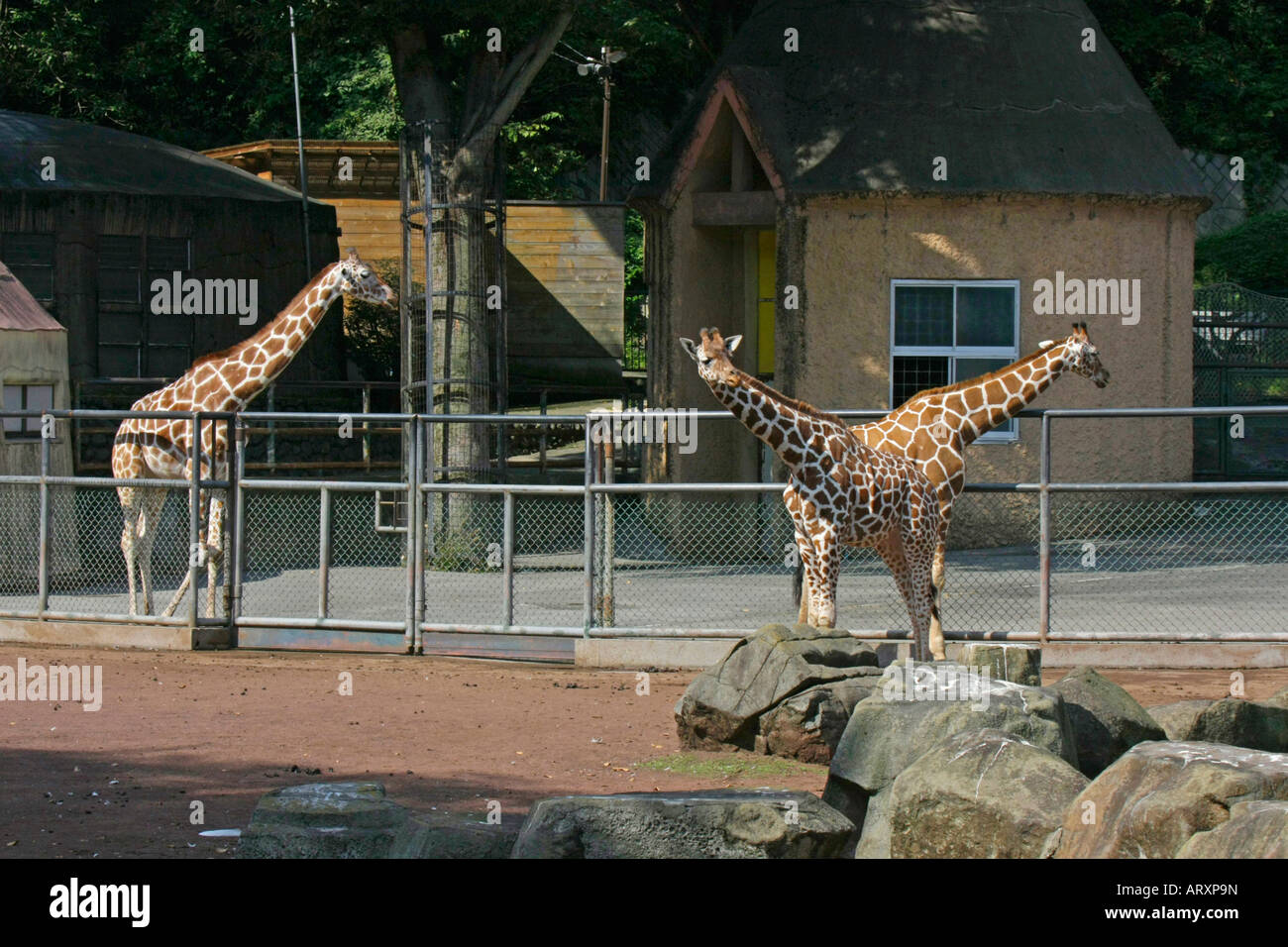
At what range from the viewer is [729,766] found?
9344 mm

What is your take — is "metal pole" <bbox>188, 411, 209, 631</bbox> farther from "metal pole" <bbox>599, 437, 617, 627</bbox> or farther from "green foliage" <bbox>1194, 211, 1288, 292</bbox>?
"green foliage" <bbox>1194, 211, 1288, 292</bbox>

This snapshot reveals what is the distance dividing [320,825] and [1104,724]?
419 cm

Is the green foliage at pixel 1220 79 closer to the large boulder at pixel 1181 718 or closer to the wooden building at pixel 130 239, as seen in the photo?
the wooden building at pixel 130 239

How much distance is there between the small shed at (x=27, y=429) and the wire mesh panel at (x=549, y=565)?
4.34 metres

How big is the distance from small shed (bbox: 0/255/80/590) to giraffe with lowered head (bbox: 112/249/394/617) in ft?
4.44

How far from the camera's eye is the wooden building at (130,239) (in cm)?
2284

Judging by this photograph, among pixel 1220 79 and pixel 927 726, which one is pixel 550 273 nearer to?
pixel 1220 79

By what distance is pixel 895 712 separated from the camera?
8141 mm

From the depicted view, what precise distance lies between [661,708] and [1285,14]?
2760 cm

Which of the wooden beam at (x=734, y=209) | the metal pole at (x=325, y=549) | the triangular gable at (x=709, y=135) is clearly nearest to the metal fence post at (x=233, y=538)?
the metal pole at (x=325, y=549)

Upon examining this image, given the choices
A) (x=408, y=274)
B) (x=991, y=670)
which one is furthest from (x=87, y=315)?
(x=991, y=670)

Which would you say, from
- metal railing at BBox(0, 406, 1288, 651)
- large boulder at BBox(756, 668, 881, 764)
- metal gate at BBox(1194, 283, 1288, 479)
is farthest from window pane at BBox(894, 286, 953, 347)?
large boulder at BBox(756, 668, 881, 764)

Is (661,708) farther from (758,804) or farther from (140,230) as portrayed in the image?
(140,230)

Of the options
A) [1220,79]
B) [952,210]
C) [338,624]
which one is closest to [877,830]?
[338,624]
